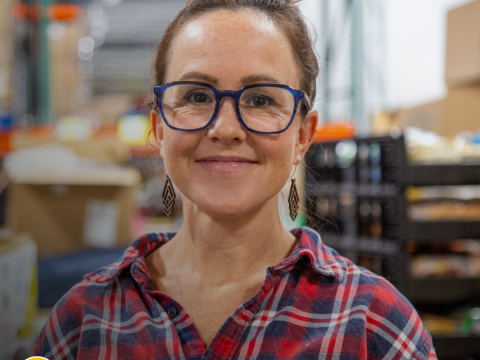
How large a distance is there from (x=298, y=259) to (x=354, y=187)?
117 cm

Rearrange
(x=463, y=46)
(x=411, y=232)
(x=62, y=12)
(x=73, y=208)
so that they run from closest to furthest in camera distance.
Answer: (x=411, y=232) < (x=463, y=46) < (x=73, y=208) < (x=62, y=12)

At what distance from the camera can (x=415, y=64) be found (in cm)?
426

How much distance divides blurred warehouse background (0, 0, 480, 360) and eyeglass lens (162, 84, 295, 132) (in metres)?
0.24

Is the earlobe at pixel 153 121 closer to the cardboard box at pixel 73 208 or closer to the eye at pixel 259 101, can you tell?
the eye at pixel 259 101

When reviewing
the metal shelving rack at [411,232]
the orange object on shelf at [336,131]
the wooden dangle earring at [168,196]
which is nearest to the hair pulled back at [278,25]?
the wooden dangle earring at [168,196]

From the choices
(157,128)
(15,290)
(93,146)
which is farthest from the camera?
(93,146)

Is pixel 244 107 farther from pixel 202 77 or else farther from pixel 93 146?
pixel 93 146

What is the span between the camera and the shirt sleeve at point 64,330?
2.92ft

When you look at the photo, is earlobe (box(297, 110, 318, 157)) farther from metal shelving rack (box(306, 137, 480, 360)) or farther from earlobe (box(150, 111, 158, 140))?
metal shelving rack (box(306, 137, 480, 360))

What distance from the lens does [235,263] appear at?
0.95m

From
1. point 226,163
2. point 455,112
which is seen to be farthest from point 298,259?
point 455,112

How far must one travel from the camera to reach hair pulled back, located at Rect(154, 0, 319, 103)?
2.91ft

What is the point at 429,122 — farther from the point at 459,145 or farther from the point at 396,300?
the point at 396,300

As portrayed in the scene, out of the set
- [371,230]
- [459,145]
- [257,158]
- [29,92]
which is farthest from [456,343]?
[29,92]
